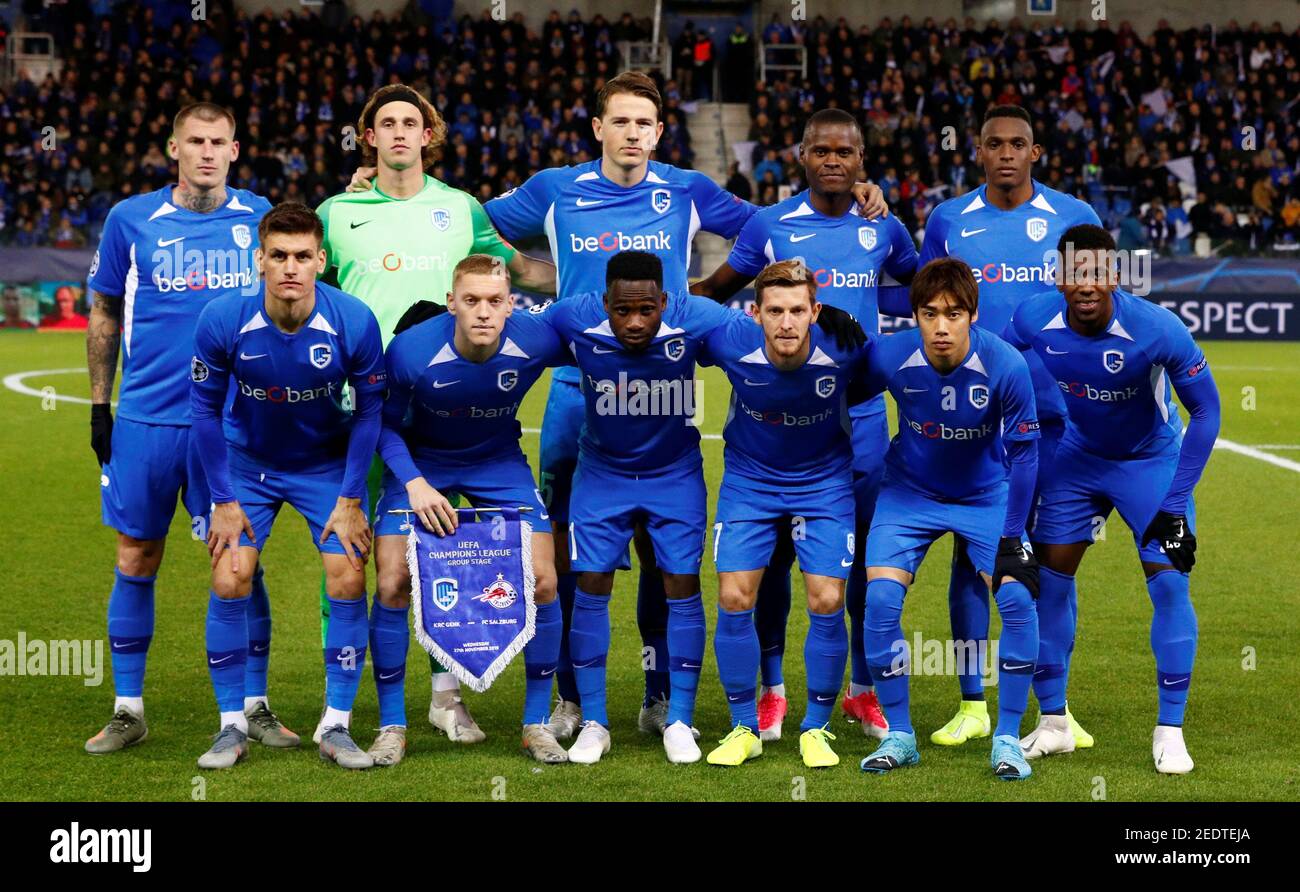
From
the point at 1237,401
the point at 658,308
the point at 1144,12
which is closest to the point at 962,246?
the point at 658,308

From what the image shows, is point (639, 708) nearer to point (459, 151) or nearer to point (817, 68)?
point (459, 151)

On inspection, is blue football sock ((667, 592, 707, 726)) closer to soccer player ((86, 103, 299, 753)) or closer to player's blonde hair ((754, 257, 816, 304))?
player's blonde hair ((754, 257, 816, 304))

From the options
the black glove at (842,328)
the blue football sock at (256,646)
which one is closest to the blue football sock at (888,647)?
the black glove at (842,328)

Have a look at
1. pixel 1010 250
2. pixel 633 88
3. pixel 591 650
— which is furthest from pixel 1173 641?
pixel 633 88

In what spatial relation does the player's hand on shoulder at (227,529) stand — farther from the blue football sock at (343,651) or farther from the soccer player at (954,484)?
the soccer player at (954,484)

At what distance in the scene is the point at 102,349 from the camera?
6.61 metres

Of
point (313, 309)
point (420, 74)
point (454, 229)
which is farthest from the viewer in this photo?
point (420, 74)

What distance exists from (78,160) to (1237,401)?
1900cm

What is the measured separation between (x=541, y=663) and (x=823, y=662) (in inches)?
43.0

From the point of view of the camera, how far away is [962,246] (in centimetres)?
693

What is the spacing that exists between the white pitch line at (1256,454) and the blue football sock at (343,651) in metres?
9.77

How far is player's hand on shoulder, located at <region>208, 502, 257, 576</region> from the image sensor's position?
5.98 m

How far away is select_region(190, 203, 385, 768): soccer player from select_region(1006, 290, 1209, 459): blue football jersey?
8.53 feet
